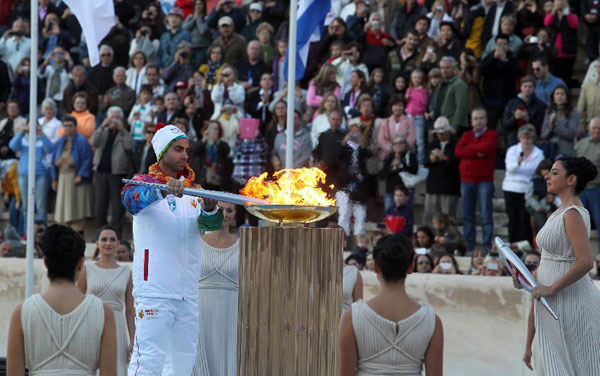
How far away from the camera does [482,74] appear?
1581 cm

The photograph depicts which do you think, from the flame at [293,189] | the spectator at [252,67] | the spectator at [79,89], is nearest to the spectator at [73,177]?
the spectator at [79,89]

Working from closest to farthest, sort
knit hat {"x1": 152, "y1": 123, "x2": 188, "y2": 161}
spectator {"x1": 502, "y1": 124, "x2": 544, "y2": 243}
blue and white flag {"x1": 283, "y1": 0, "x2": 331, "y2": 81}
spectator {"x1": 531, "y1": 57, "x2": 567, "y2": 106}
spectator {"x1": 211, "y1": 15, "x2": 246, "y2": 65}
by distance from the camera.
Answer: knit hat {"x1": 152, "y1": 123, "x2": 188, "y2": 161} < blue and white flag {"x1": 283, "y1": 0, "x2": 331, "y2": 81} < spectator {"x1": 502, "y1": 124, "x2": 544, "y2": 243} < spectator {"x1": 531, "y1": 57, "x2": 567, "y2": 106} < spectator {"x1": 211, "y1": 15, "x2": 246, "y2": 65}

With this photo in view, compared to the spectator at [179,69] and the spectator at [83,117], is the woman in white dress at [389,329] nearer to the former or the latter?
the spectator at [83,117]

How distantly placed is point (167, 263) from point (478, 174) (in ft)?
22.1

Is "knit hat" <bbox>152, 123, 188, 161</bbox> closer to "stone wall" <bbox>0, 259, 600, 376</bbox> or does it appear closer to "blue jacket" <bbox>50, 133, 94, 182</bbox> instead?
"stone wall" <bbox>0, 259, 600, 376</bbox>

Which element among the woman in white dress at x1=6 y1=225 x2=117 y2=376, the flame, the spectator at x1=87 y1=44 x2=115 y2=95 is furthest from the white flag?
the woman in white dress at x1=6 y1=225 x2=117 y2=376

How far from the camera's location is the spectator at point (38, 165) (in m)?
16.9

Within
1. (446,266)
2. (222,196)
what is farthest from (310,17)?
(222,196)

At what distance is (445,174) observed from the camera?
14.9 m

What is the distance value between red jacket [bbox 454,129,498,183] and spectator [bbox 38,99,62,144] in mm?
5634

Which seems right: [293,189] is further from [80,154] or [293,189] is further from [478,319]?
[80,154]

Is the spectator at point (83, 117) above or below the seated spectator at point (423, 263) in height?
above

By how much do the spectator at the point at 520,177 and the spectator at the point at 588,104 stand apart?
809 millimetres

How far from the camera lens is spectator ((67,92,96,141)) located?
56.0 ft
